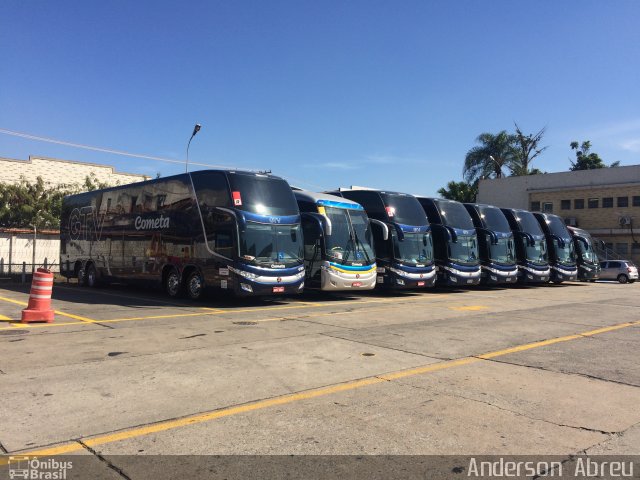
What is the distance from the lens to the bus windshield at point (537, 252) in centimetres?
2652

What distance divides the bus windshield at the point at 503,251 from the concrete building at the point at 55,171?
1439 inches

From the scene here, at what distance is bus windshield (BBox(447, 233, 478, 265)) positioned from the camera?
71.2 feet

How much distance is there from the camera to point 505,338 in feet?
31.8

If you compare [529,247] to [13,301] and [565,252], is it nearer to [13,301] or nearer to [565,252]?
[565,252]

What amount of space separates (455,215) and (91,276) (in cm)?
1631

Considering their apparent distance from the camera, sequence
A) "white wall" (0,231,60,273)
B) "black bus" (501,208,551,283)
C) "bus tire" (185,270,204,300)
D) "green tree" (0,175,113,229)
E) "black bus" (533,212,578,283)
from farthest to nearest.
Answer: "green tree" (0,175,113,229), "black bus" (533,212,578,283), "white wall" (0,231,60,273), "black bus" (501,208,551,283), "bus tire" (185,270,204,300)

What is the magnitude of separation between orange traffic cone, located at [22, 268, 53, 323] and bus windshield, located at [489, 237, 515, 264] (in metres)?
19.3

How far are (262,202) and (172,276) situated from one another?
4371 millimetres

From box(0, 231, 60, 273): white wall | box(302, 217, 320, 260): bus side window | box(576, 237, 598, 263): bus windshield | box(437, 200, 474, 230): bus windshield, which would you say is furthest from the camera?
box(576, 237, 598, 263): bus windshield

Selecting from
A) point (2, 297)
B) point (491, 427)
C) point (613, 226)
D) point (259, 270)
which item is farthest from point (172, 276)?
point (613, 226)

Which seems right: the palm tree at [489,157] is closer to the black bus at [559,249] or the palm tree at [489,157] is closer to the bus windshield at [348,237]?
the black bus at [559,249]

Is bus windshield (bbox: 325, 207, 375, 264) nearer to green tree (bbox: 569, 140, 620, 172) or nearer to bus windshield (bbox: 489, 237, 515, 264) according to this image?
bus windshield (bbox: 489, 237, 515, 264)

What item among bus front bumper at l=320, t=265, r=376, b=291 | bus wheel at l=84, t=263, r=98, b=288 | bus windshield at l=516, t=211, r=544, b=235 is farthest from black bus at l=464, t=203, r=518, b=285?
bus wheel at l=84, t=263, r=98, b=288

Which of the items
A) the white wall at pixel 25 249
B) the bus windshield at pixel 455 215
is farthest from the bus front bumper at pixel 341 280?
the white wall at pixel 25 249
